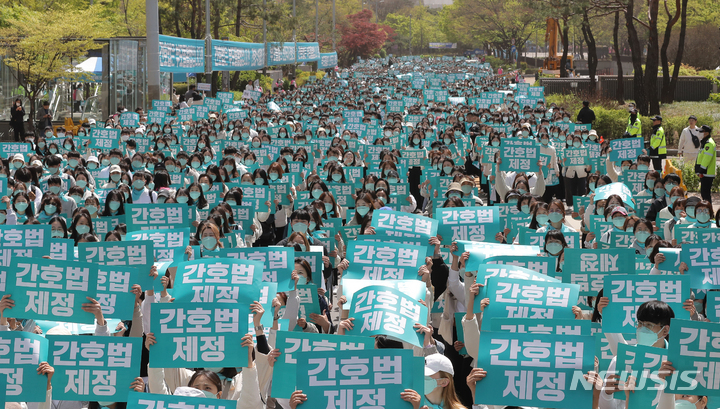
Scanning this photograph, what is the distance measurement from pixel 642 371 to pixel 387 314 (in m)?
1.77

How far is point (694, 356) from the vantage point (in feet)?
16.6

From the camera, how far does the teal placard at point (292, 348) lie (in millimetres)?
5223

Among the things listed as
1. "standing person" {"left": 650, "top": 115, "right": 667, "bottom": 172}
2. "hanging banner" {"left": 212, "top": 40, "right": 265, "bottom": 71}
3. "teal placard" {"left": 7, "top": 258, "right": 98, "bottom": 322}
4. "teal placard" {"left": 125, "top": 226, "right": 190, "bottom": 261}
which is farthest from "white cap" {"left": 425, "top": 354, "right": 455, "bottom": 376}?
"hanging banner" {"left": 212, "top": 40, "right": 265, "bottom": 71}

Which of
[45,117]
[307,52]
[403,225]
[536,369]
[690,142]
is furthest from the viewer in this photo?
[307,52]

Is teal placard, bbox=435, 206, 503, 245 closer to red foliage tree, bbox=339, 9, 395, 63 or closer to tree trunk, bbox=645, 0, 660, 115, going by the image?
tree trunk, bbox=645, 0, 660, 115

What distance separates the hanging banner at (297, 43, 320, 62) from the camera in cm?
5903

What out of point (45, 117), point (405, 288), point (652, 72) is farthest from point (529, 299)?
point (652, 72)

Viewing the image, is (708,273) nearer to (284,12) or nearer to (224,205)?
(224,205)

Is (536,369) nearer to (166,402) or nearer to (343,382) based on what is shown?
(343,382)

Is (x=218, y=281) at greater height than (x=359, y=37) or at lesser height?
lesser

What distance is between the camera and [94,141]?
17453 millimetres

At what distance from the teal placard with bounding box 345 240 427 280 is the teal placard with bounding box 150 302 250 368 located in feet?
6.82

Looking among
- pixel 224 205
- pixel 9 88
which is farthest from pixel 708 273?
pixel 9 88

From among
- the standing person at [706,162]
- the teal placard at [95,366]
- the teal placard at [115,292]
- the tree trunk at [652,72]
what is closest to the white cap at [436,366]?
the teal placard at [95,366]
